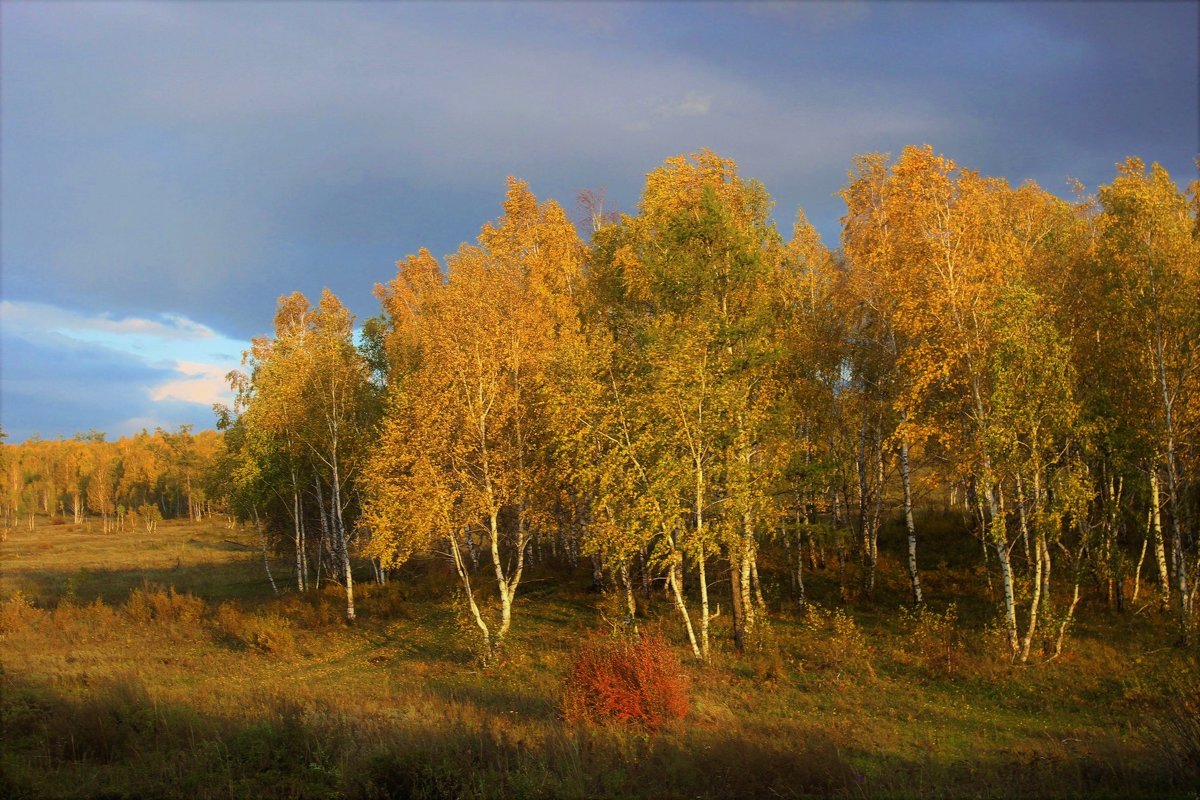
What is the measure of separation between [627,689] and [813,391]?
629 inches

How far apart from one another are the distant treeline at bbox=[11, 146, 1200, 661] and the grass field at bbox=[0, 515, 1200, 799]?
5.68ft

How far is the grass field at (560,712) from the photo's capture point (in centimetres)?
1159

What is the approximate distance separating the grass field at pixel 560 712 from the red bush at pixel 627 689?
49 cm

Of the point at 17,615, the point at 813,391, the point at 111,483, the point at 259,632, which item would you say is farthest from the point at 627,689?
the point at 111,483

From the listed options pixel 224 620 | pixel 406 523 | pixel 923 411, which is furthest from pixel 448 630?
pixel 923 411

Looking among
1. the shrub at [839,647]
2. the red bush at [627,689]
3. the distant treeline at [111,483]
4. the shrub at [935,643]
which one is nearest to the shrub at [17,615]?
the red bush at [627,689]

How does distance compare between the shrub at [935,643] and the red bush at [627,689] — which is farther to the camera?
the shrub at [935,643]

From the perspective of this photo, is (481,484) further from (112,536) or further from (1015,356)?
(112,536)

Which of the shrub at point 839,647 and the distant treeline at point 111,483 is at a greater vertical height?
the distant treeline at point 111,483

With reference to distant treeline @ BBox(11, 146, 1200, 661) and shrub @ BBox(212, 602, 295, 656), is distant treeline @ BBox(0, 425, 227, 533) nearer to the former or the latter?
shrub @ BBox(212, 602, 295, 656)

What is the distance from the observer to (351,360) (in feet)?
121

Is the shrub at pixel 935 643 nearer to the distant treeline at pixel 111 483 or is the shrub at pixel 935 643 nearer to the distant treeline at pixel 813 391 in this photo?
the distant treeline at pixel 813 391

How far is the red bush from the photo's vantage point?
15211 mm

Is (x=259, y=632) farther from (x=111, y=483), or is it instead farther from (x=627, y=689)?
(x=111, y=483)
